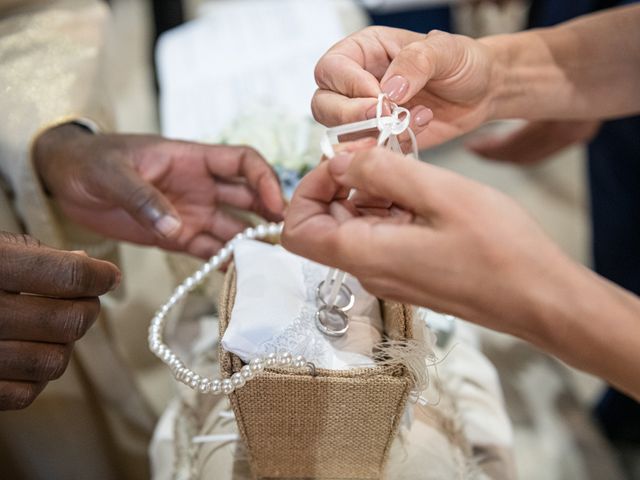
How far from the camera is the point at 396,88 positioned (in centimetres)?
→ 44

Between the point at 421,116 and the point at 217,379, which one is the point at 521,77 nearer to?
the point at 421,116

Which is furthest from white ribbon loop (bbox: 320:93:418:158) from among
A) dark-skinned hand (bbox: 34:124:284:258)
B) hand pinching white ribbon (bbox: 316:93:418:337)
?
dark-skinned hand (bbox: 34:124:284:258)

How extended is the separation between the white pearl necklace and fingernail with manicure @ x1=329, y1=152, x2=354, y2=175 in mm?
123

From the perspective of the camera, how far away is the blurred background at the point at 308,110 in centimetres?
87

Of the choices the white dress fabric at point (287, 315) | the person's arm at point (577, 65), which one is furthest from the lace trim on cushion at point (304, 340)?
the person's arm at point (577, 65)

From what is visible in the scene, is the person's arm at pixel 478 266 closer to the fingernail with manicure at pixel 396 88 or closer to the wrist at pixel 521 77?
the fingernail with manicure at pixel 396 88

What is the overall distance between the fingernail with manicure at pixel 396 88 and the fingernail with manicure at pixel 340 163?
80mm

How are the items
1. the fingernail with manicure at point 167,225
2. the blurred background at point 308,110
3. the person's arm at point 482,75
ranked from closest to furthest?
the person's arm at point 482,75 → the fingernail with manicure at point 167,225 → the blurred background at point 308,110

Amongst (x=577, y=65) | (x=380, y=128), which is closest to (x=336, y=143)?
(x=380, y=128)

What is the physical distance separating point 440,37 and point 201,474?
17.1 inches

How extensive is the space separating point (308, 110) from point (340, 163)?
0.49 metres

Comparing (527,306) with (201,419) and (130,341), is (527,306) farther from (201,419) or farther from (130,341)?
(130,341)

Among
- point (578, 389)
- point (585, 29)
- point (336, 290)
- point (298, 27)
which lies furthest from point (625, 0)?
point (336, 290)

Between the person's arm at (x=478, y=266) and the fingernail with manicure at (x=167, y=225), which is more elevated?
the person's arm at (x=478, y=266)
